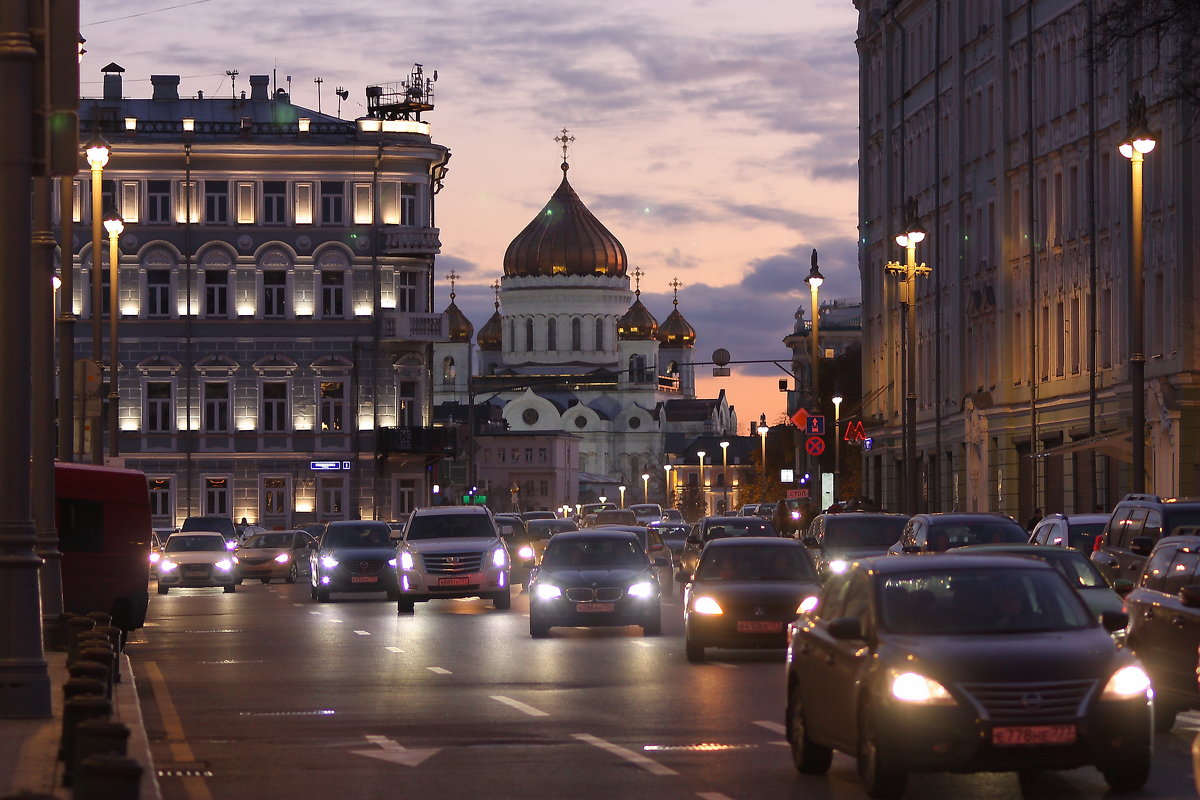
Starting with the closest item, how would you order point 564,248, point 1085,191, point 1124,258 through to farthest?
point 1124,258
point 1085,191
point 564,248

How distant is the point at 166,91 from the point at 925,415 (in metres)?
40.7

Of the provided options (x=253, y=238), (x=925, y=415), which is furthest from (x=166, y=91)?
(x=925, y=415)

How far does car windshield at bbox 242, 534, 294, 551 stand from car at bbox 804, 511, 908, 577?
29.3 meters

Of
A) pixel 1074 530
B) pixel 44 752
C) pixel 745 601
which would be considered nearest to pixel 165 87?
pixel 1074 530

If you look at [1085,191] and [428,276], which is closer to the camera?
[1085,191]

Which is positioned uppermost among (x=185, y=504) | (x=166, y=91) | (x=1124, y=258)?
(x=166, y=91)

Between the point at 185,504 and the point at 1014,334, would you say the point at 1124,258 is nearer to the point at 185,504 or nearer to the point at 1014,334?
the point at 1014,334

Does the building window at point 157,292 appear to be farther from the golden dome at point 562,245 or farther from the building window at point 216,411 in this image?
the golden dome at point 562,245

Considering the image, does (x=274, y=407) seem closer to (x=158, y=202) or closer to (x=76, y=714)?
(x=158, y=202)

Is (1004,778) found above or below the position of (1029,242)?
below

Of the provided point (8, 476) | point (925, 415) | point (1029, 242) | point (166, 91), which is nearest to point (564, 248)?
point (166, 91)

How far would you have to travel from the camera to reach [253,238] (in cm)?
9700

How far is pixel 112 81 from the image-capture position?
104 metres

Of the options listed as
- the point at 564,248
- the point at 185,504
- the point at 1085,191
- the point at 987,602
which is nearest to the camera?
the point at 987,602
